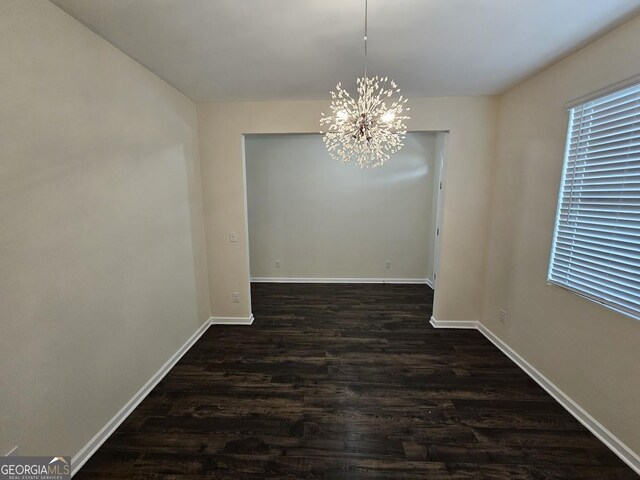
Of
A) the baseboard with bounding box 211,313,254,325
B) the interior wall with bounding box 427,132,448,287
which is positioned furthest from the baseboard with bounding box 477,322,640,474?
the baseboard with bounding box 211,313,254,325

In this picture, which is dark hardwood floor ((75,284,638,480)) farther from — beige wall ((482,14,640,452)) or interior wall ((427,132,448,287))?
interior wall ((427,132,448,287))

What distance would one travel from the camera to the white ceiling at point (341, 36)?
144 centimetres

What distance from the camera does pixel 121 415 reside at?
1.83m

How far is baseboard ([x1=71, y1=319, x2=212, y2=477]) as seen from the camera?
1.53 m

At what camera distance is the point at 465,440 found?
66.6 inches

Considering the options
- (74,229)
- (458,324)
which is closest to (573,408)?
(458,324)

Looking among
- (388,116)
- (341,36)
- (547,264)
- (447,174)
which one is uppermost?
(341,36)

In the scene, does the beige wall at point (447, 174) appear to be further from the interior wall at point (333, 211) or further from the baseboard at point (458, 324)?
the interior wall at point (333, 211)

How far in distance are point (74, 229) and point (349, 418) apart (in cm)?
221

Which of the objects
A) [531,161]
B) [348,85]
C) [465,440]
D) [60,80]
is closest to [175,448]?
[465,440]

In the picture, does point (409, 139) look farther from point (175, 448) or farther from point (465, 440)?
point (175, 448)

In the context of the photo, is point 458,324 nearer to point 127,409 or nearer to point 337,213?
point 337,213

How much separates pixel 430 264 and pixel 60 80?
4963 millimetres

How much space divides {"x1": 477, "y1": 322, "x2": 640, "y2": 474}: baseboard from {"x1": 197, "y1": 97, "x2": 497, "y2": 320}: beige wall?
0.73 meters
